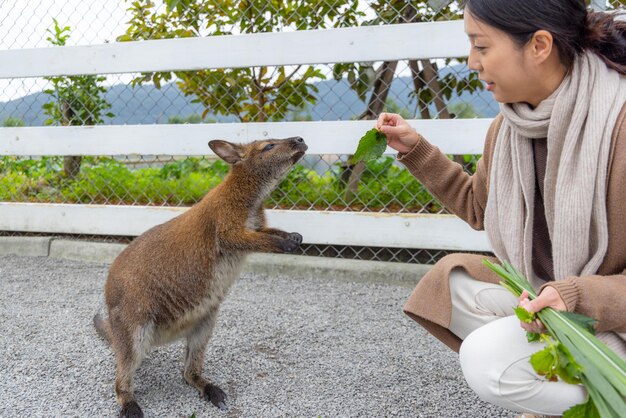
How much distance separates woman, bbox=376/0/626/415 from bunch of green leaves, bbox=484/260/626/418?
6cm

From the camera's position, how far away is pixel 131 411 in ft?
9.21

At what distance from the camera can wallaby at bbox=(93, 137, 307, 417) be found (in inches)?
114

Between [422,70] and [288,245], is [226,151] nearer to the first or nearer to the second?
[288,245]

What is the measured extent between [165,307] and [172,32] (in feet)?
9.27

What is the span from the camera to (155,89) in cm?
533

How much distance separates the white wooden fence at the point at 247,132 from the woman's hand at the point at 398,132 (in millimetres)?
1753

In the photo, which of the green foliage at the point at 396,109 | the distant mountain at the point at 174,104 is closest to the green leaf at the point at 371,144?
the distant mountain at the point at 174,104

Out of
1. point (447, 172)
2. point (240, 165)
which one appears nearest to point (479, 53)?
point (447, 172)

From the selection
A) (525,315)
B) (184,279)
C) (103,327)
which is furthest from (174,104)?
(525,315)

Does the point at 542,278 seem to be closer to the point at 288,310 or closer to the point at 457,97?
the point at 288,310

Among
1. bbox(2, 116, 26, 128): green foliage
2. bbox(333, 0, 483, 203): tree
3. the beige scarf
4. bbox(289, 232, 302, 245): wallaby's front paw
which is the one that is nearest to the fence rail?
bbox(333, 0, 483, 203): tree

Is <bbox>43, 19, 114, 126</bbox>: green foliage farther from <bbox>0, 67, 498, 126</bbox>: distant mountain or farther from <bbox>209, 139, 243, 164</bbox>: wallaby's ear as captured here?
<bbox>209, 139, 243, 164</bbox>: wallaby's ear

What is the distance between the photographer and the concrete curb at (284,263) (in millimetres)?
4605

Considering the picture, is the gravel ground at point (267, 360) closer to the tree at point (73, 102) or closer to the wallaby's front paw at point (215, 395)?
the wallaby's front paw at point (215, 395)
